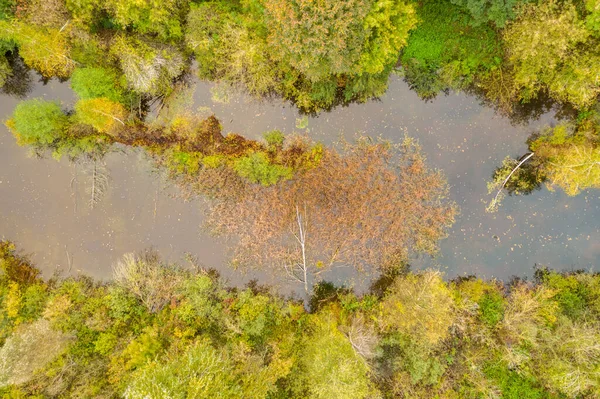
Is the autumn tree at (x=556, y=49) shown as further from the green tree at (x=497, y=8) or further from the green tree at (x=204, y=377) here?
the green tree at (x=204, y=377)

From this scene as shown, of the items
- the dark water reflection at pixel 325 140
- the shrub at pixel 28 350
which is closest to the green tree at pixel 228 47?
the dark water reflection at pixel 325 140

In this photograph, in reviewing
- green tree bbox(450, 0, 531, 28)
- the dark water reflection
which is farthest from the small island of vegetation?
the dark water reflection

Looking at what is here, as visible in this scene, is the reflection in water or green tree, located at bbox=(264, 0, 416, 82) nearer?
green tree, located at bbox=(264, 0, 416, 82)

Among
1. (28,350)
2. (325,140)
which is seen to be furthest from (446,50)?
(28,350)

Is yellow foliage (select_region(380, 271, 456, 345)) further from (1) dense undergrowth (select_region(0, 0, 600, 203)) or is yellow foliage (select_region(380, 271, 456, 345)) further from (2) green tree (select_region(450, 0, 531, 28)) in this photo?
(2) green tree (select_region(450, 0, 531, 28))

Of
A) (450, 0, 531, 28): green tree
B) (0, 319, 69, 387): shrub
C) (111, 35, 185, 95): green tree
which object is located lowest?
(0, 319, 69, 387): shrub

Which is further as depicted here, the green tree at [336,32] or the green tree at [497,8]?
the green tree at [497,8]

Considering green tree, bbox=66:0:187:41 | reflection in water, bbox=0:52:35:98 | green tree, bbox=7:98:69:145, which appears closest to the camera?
green tree, bbox=66:0:187:41
